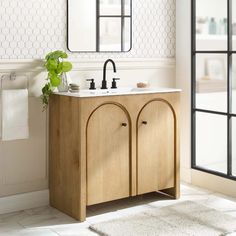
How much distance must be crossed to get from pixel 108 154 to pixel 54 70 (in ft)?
2.39

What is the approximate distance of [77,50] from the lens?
3.96 m

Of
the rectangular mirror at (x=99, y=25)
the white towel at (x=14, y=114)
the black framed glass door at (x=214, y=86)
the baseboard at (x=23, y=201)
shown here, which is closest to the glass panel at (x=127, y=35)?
the rectangular mirror at (x=99, y=25)

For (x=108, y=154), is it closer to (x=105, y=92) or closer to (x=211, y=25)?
(x=105, y=92)

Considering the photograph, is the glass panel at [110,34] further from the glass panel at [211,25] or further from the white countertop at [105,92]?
the glass panel at [211,25]

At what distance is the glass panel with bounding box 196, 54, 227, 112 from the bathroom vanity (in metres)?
0.49

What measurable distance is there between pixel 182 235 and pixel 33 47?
1746 mm

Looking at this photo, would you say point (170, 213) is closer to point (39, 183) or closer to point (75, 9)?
point (39, 183)

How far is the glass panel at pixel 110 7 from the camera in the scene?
4047 millimetres

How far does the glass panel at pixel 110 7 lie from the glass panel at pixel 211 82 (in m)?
0.82

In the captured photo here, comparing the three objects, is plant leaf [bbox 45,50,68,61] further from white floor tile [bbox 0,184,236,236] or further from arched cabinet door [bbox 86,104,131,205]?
white floor tile [bbox 0,184,236,236]

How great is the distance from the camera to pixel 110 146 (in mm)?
3641

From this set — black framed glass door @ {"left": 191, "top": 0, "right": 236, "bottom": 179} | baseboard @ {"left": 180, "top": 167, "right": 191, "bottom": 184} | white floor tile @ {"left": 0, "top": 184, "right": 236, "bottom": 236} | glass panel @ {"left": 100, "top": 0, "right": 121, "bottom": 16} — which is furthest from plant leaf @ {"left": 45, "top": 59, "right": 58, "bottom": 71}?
baseboard @ {"left": 180, "top": 167, "right": 191, "bottom": 184}

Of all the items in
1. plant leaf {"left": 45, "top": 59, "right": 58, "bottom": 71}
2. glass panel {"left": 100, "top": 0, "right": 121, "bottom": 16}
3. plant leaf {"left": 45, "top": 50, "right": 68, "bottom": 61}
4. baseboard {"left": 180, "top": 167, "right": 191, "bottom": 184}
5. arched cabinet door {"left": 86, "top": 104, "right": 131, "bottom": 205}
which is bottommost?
baseboard {"left": 180, "top": 167, "right": 191, "bottom": 184}

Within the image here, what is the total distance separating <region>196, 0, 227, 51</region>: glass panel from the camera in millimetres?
4145
